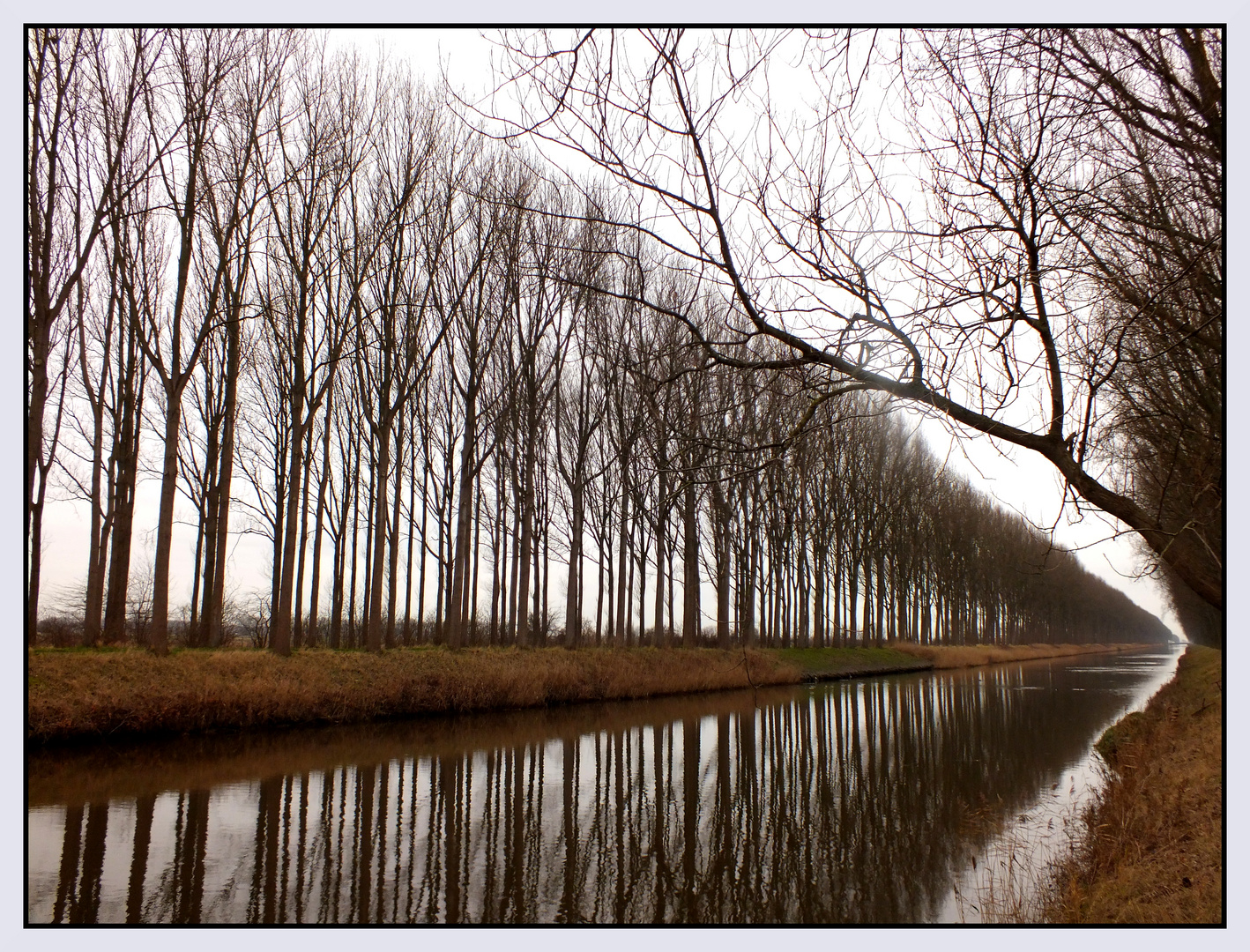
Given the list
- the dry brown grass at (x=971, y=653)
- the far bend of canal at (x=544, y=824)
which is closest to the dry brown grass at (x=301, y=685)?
the far bend of canal at (x=544, y=824)

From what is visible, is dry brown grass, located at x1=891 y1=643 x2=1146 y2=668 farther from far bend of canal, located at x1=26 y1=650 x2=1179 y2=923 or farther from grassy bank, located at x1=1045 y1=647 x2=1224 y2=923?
grassy bank, located at x1=1045 y1=647 x2=1224 y2=923

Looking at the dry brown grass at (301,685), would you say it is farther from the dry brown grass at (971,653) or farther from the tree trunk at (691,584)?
the dry brown grass at (971,653)

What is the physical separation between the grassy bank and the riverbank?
3328mm

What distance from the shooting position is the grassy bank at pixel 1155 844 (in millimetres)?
5379

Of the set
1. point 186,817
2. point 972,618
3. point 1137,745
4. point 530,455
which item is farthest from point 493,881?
point 972,618

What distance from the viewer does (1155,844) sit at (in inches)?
279

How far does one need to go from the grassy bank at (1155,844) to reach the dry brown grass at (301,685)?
10.7 ft

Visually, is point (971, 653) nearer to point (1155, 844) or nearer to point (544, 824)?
point (1155, 844)

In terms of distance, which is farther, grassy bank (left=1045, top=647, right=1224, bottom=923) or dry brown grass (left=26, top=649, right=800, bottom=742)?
dry brown grass (left=26, top=649, right=800, bottom=742)

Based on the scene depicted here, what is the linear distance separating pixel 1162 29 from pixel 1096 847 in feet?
23.6

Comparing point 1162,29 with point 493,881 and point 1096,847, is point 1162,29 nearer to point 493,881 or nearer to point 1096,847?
point 1096,847

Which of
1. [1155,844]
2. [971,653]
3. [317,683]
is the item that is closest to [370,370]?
[317,683]

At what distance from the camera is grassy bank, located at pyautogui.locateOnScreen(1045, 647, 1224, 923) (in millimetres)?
5379

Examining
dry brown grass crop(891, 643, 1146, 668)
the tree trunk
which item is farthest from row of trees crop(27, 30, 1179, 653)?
dry brown grass crop(891, 643, 1146, 668)
